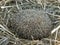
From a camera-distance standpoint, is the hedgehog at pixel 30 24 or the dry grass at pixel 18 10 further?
the hedgehog at pixel 30 24

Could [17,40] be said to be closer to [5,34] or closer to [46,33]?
[5,34]

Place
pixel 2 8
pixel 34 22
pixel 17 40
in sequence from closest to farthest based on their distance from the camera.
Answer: pixel 17 40, pixel 34 22, pixel 2 8

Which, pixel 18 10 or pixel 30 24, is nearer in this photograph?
pixel 30 24

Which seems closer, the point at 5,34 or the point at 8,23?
the point at 5,34

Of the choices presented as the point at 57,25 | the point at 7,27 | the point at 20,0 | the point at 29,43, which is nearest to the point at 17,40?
the point at 29,43

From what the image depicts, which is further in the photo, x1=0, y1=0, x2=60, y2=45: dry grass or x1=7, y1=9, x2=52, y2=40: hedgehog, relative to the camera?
x1=7, y1=9, x2=52, y2=40: hedgehog

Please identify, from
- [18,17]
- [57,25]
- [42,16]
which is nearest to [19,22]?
[18,17]

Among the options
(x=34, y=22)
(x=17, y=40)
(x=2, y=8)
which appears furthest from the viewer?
(x=2, y=8)

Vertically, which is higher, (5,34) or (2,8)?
(2,8)
